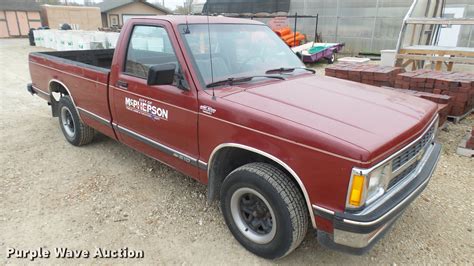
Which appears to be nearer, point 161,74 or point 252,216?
point 161,74

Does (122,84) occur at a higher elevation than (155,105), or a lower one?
higher

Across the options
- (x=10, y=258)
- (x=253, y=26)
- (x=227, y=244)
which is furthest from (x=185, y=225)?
(x=253, y=26)

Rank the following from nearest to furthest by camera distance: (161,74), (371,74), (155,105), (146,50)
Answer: (161,74) < (155,105) < (146,50) < (371,74)

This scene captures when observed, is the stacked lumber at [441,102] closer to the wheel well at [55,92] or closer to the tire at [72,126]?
the tire at [72,126]

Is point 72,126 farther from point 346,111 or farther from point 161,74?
point 346,111

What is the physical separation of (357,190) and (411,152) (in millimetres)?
783

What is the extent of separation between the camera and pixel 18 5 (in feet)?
122

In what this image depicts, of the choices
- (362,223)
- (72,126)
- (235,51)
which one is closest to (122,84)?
(235,51)

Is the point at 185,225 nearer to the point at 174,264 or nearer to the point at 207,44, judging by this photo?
the point at 174,264

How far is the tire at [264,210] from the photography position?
2.45 meters

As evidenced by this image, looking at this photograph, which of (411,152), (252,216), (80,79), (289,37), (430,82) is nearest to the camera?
(411,152)

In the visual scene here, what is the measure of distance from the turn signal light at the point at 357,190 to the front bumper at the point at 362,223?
0.07 meters

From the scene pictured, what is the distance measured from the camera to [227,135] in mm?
2707

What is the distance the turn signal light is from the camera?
2062 millimetres
